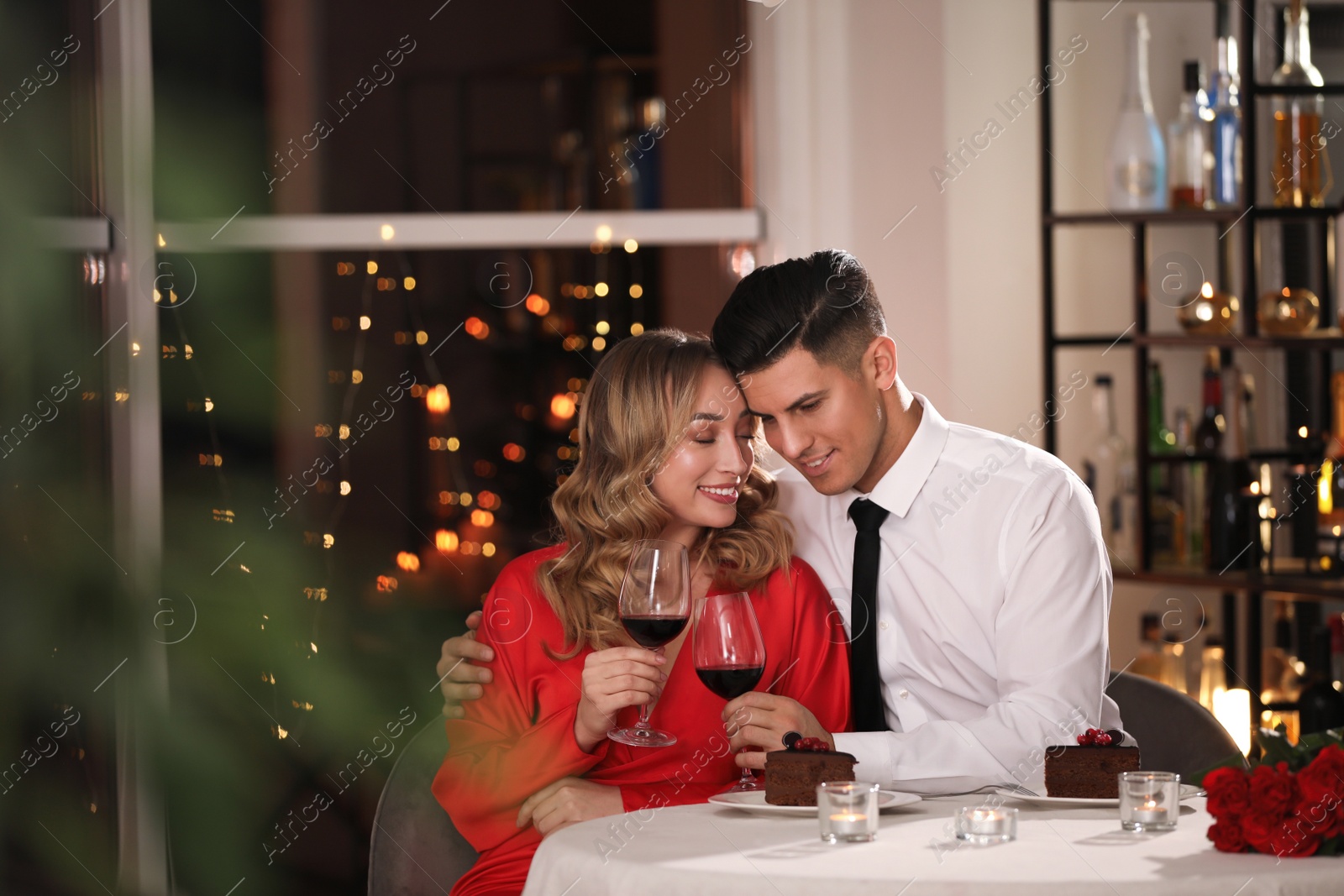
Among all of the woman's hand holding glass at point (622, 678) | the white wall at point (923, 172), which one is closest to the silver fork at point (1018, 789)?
the woman's hand holding glass at point (622, 678)

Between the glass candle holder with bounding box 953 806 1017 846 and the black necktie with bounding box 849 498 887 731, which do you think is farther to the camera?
the black necktie with bounding box 849 498 887 731

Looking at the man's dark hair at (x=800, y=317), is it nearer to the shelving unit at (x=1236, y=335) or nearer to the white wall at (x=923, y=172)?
the white wall at (x=923, y=172)

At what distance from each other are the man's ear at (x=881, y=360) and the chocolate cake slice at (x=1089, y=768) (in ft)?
2.41

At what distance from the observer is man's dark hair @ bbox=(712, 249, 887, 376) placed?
76.7 inches

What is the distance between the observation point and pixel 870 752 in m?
1.67

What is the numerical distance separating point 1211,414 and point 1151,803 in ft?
7.03

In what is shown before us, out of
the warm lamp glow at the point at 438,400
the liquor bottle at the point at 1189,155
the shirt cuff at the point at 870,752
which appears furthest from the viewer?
the warm lamp glow at the point at 438,400

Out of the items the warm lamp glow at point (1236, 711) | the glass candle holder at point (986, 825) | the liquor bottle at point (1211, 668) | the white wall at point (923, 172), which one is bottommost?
the warm lamp glow at point (1236, 711)

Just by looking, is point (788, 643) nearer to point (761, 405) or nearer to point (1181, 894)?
point (761, 405)

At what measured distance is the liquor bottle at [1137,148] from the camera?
10.5 feet

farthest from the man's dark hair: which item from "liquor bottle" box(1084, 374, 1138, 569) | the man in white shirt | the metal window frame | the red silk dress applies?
"liquor bottle" box(1084, 374, 1138, 569)

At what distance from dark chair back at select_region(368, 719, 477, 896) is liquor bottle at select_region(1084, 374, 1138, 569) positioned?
2.05m

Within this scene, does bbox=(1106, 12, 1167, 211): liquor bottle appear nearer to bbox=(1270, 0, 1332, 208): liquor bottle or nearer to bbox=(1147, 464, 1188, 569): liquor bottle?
bbox=(1270, 0, 1332, 208): liquor bottle

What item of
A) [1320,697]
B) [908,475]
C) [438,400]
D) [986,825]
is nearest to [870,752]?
[986,825]
